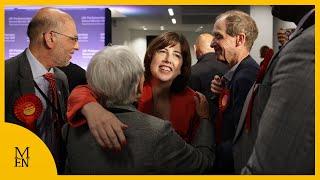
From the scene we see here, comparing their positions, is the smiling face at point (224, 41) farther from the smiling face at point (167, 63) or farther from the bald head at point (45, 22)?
the bald head at point (45, 22)

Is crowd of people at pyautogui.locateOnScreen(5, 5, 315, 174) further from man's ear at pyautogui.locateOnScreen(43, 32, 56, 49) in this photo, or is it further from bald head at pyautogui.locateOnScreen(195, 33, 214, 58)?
bald head at pyautogui.locateOnScreen(195, 33, 214, 58)

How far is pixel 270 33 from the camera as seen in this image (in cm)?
661

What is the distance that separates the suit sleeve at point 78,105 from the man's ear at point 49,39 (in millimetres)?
580

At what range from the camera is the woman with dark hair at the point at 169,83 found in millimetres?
1651

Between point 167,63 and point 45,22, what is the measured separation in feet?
1.98

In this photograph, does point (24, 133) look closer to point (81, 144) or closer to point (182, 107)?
point (81, 144)

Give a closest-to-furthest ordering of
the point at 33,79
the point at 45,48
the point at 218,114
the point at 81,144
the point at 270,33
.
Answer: the point at 81,144
the point at 33,79
the point at 218,114
the point at 45,48
the point at 270,33

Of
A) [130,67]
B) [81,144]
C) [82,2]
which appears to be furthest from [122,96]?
[82,2]

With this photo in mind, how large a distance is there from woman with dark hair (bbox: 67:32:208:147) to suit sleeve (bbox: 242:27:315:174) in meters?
0.78

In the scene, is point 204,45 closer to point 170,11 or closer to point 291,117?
point 291,117

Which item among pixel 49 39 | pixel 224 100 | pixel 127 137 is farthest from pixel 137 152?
pixel 49 39

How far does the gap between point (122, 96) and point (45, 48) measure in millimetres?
716

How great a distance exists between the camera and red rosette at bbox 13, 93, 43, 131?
1509mm

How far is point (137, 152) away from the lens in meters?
1.21
